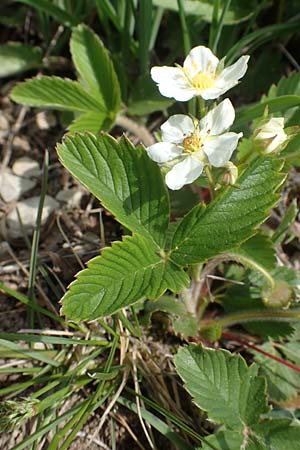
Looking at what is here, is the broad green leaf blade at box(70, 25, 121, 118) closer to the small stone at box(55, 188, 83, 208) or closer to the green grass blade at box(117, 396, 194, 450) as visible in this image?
the small stone at box(55, 188, 83, 208)

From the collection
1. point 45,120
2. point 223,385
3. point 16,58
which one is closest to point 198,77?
point 223,385

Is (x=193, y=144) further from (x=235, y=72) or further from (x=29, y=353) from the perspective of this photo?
(x=29, y=353)

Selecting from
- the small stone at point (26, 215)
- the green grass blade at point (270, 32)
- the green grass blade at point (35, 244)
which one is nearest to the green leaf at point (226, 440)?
the green grass blade at point (35, 244)

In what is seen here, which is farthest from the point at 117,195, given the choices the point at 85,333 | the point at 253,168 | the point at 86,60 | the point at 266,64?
the point at 266,64

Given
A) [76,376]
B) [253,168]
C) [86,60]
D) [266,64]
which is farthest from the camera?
[266,64]

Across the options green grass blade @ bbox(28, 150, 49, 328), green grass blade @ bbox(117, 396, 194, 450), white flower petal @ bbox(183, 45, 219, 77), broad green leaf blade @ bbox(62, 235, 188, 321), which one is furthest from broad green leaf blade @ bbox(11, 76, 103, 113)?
green grass blade @ bbox(117, 396, 194, 450)

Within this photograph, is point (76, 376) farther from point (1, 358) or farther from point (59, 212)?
point (59, 212)
